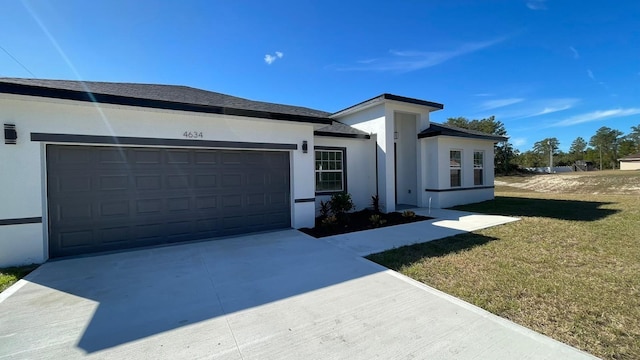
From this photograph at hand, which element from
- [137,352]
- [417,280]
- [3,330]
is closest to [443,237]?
[417,280]

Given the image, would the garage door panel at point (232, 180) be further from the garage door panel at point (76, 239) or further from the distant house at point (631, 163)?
the distant house at point (631, 163)

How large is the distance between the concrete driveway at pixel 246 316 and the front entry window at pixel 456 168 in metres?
8.94

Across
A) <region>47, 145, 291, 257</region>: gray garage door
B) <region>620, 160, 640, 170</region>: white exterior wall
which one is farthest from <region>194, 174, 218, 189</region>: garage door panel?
<region>620, 160, 640, 170</region>: white exterior wall

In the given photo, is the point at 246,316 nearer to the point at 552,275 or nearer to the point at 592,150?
the point at 552,275

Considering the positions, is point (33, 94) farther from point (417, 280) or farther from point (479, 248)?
point (479, 248)

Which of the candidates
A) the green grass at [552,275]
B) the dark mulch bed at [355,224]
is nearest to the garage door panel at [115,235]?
the dark mulch bed at [355,224]

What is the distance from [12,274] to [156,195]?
98.2 inches

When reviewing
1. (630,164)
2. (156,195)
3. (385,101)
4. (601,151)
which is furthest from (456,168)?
(601,151)

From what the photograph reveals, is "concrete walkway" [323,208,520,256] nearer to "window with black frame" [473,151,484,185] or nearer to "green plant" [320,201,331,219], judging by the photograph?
"green plant" [320,201,331,219]

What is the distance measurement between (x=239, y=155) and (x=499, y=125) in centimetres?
4558

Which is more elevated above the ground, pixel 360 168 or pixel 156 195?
pixel 360 168

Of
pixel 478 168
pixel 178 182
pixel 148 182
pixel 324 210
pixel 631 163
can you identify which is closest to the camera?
pixel 148 182

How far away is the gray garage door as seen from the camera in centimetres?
525

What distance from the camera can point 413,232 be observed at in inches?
277
